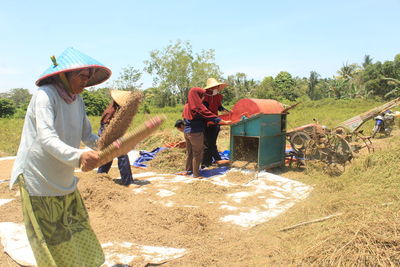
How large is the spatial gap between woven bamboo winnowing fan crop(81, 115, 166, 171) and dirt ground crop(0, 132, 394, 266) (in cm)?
135

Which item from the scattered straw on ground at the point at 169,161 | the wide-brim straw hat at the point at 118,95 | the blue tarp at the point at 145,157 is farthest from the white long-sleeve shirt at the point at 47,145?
the blue tarp at the point at 145,157

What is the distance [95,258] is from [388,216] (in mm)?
2232

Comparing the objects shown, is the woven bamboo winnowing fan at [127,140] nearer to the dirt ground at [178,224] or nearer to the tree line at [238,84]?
the dirt ground at [178,224]

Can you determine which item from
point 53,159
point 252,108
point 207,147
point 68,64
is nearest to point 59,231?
point 53,159

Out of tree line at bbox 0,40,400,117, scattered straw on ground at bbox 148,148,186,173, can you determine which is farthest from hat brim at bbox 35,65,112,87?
tree line at bbox 0,40,400,117

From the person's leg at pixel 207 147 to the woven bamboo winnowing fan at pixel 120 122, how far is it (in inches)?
171

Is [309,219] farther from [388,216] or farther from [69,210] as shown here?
[69,210]

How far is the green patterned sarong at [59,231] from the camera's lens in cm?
191

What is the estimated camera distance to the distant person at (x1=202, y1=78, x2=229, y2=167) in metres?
6.14

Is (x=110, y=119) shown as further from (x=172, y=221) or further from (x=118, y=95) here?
(x=172, y=221)

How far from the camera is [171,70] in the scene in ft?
121

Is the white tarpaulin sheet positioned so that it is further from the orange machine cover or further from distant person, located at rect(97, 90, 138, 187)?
the orange machine cover

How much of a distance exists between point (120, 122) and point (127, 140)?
11.9 inches

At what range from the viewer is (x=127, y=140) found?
180 cm
